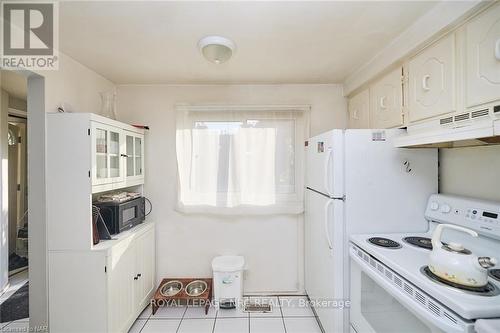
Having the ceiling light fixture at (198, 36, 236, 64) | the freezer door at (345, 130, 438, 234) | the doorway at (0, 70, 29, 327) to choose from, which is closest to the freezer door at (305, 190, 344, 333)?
the freezer door at (345, 130, 438, 234)

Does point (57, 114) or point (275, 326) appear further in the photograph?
point (275, 326)

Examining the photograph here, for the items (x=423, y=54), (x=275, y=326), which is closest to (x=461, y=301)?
(x=423, y=54)

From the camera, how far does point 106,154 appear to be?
185cm

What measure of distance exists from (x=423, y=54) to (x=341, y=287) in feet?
5.36

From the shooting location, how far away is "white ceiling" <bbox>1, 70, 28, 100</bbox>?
7.64 ft

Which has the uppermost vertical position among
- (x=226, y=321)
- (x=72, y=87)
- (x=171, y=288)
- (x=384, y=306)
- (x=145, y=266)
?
(x=72, y=87)

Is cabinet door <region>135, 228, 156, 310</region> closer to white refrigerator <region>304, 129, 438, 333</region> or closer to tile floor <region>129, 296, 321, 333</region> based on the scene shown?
tile floor <region>129, 296, 321, 333</region>

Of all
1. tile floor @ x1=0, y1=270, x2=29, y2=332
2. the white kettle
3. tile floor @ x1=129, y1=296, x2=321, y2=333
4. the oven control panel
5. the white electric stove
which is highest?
the oven control panel

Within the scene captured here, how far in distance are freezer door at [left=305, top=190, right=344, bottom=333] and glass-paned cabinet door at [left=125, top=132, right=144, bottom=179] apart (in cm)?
172

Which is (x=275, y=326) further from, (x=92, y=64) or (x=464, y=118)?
(x=92, y=64)

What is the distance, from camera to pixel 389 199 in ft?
5.46

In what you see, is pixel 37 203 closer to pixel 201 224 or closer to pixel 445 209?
pixel 201 224

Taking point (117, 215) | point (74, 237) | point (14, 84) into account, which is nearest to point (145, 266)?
point (117, 215)

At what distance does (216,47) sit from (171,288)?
91.1 inches
